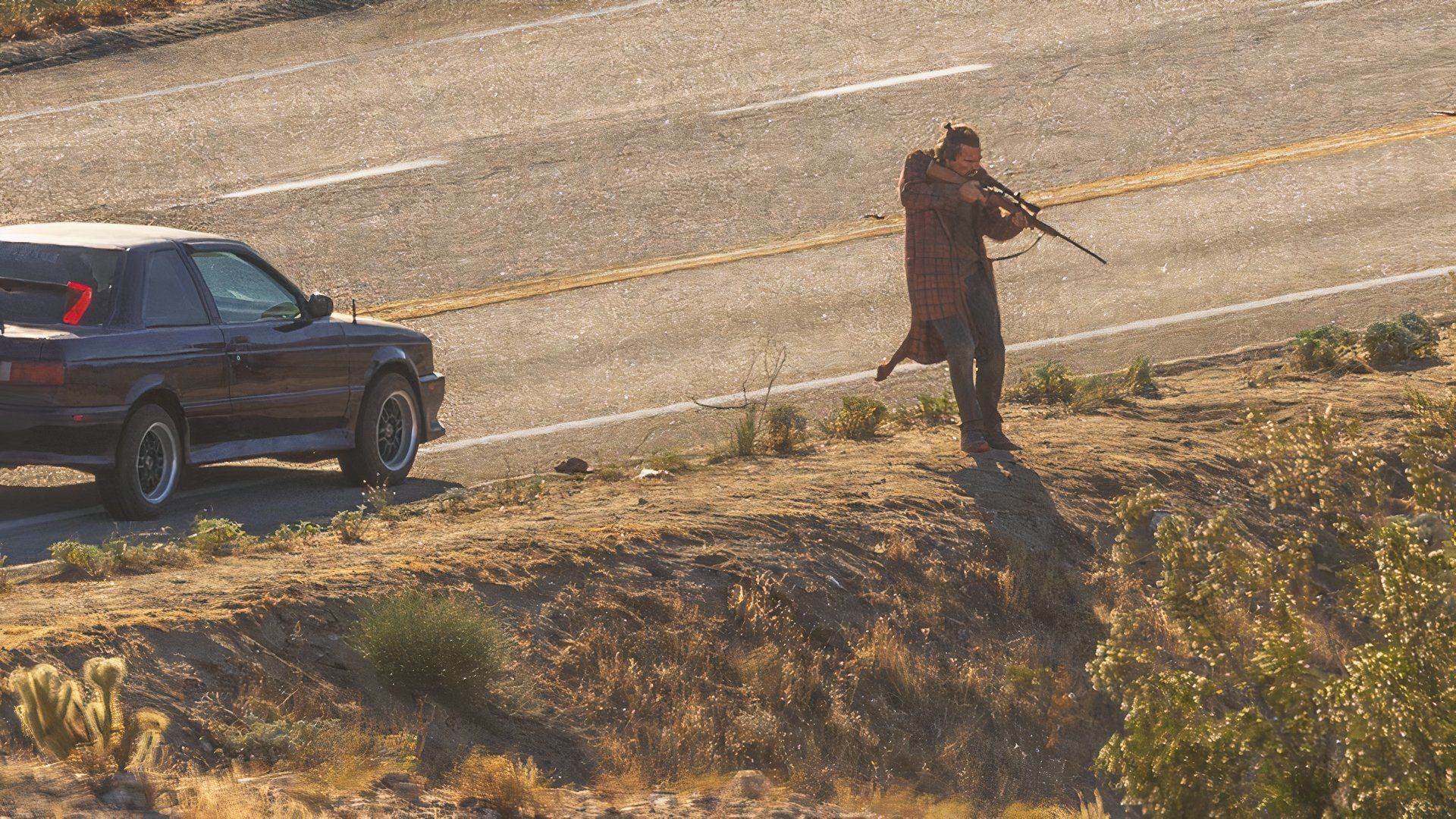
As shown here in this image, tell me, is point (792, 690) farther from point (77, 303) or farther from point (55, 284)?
point (55, 284)

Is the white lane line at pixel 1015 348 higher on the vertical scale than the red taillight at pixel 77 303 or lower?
lower

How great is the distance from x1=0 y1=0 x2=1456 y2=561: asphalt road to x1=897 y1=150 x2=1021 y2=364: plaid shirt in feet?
9.26

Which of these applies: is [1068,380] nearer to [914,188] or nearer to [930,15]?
[914,188]

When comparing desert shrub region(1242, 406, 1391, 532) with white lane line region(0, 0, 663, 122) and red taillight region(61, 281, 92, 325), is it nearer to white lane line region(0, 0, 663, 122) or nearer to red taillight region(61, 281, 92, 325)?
red taillight region(61, 281, 92, 325)

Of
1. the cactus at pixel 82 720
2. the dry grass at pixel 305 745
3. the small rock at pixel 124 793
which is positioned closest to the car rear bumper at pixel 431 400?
the dry grass at pixel 305 745

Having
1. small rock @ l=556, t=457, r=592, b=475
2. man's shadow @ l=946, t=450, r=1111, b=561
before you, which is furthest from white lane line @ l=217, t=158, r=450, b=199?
man's shadow @ l=946, t=450, r=1111, b=561

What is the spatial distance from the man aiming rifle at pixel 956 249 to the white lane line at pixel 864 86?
870cm

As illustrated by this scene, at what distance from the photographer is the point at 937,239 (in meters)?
10.5

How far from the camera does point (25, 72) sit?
19.7 metres

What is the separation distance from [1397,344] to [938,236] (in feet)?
14.8

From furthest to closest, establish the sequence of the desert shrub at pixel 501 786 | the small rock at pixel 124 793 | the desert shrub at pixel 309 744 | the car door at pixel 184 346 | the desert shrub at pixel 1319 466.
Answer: the car door at pixel 184 346 → the desert shrub at pixel 1319 466 → the desert shrub at pixel 501 786 → the desert shrub at pixel 309 744 → the small rock at pixel 124 793

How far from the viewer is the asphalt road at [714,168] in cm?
1431

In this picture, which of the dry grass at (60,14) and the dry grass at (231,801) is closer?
the dry grass at (231,801)

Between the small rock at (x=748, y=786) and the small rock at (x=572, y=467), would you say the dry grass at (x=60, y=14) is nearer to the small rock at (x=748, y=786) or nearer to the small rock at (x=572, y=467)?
the small rock at (x=572, y=467)
